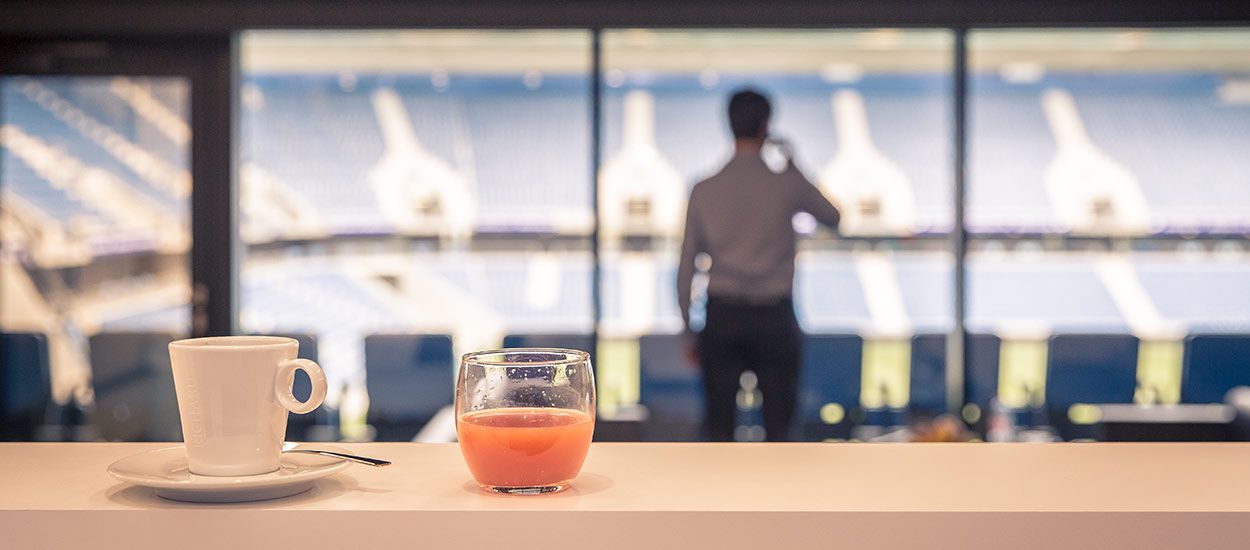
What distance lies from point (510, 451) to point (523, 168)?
12.1 feet

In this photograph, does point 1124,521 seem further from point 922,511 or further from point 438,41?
point 438,41

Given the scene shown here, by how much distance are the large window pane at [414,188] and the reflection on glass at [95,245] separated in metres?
0.28

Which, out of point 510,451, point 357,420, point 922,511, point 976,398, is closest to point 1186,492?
point 922,511

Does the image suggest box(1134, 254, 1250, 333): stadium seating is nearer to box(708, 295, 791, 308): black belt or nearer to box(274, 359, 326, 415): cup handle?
box(708, 295, 791, 308): black belt

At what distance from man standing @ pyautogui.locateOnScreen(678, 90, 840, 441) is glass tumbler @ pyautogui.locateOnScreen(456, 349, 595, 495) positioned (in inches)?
101

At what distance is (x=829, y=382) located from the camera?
4355mm

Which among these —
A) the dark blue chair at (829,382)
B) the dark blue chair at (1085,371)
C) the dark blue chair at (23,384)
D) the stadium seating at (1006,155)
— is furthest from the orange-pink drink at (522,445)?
the dark blue chair at (23,384)

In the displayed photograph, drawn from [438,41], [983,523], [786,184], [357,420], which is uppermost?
[438,41]

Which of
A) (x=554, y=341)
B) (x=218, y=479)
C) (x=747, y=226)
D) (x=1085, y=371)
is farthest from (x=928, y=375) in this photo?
(x=218, y=479)

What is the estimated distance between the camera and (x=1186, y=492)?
92cm

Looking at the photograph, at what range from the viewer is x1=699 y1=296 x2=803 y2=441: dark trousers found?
3477 millimetres

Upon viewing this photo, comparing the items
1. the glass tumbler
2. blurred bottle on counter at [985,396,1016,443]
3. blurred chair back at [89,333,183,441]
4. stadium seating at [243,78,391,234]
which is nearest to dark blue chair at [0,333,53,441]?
blurred chair back at [89,333,183,441]

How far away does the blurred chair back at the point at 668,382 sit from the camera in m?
4.41

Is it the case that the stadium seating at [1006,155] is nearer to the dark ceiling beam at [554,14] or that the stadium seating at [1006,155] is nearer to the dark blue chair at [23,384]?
the dark ceiling beam at [554,14]
